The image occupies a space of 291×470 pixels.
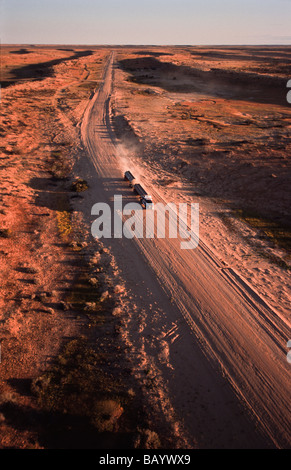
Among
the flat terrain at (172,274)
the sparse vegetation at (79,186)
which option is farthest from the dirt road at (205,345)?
the sparse vegetation at (79,186)

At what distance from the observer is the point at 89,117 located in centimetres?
5497

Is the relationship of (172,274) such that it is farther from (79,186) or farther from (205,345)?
(79,186)

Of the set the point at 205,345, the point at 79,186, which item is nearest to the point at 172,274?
the point at 205,345

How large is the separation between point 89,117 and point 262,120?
118 ft

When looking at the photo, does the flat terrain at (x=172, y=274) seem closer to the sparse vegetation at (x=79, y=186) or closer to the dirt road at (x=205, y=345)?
the dirt road at (x=205, y=345)

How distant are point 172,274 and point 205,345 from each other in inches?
227

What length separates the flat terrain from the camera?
38.7 ft

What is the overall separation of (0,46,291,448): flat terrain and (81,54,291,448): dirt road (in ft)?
0.20

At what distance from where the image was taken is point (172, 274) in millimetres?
18750

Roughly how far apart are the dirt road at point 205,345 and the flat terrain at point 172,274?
0.06 m

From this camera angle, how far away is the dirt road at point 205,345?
11.3m
